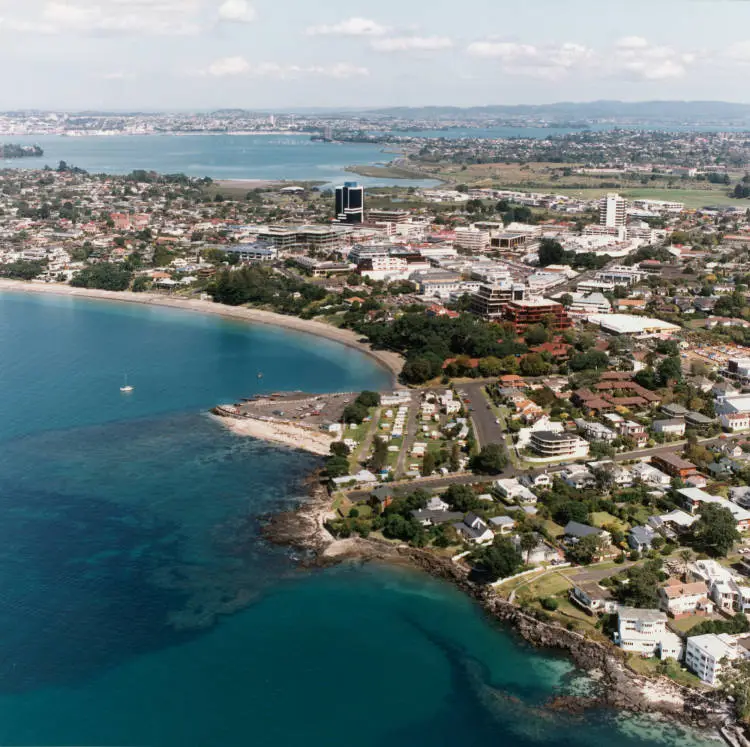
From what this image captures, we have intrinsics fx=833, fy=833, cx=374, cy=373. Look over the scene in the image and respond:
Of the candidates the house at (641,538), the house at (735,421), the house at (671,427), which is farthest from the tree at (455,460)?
the house at (735,421)

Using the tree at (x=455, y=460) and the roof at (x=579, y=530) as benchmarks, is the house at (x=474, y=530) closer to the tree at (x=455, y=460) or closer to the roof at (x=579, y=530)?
the roof at (x=579, y=530)

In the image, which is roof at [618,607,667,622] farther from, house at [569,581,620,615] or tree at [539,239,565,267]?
tree at [539,239,565,267]

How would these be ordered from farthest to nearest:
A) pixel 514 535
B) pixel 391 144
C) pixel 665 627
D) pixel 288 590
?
pixel 391 144, pixel 514 535, pixel 288 590, pixel 665 627

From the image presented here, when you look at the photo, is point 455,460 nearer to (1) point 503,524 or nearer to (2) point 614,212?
(1) point 503,524

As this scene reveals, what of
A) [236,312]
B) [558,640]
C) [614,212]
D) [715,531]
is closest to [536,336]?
[715,531]

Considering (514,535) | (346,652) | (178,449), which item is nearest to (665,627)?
(514,535)

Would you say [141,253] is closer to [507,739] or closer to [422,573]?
[422,573]
